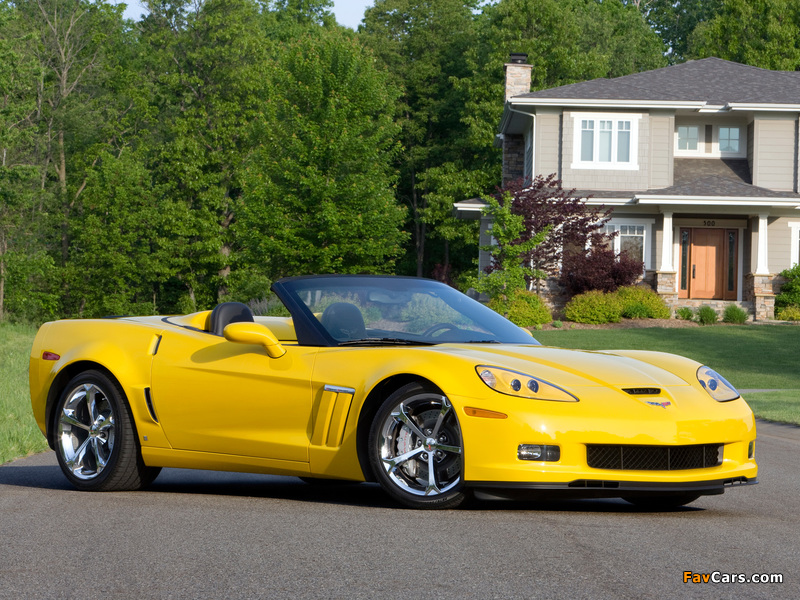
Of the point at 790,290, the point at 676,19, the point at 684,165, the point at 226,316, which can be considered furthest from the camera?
the point at 676,19

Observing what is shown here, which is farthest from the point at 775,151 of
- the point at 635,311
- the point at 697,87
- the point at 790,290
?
the point at 635,311

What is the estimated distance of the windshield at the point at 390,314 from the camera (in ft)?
21.8

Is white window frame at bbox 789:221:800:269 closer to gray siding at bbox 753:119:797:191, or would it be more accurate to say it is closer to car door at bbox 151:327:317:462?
gray siding at bbox 753:119:797:191

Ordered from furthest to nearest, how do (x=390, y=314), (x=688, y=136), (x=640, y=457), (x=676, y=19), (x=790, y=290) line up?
(x=676, y=19) → (x=688, y=136) → (x=790, y=290) → (x=390, y=314) → (x=640, y=457)

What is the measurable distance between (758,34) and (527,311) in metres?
37.7

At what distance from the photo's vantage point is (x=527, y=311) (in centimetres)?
2956

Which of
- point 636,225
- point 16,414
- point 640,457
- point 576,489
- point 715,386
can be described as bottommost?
point 16,414

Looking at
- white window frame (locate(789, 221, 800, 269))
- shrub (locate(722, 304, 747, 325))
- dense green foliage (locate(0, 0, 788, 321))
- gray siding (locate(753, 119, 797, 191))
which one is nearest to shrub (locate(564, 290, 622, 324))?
shrub (locate(722, 304, 747, 325))

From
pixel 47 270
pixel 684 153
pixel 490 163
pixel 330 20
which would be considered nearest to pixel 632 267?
pixel 684 153

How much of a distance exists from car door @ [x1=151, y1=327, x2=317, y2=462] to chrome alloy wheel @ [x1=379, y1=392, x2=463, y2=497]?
583 mm

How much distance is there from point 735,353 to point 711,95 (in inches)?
542

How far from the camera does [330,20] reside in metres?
74.6

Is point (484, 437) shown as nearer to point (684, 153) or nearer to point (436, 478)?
point (436, 478)

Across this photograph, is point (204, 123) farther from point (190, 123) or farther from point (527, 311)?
point (527, 311)
